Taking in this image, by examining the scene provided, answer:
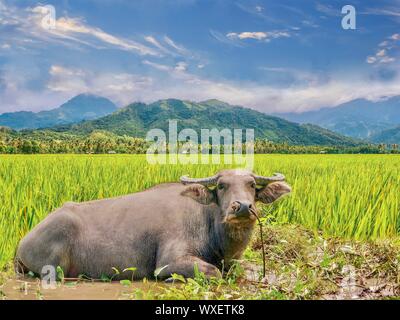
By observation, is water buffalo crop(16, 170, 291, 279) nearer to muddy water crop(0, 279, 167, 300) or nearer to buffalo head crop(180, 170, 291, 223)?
buffalo head crop(180, 170, 291, 223)

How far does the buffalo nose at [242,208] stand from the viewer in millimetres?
4203

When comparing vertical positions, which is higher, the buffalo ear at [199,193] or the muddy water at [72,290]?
the buffalo ear at [199,193]

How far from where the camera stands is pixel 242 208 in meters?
4.21

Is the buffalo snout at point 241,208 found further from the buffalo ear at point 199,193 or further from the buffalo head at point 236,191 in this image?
the buffalo ear at point 199,193

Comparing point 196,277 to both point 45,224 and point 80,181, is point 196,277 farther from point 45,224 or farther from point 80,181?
point 80,181

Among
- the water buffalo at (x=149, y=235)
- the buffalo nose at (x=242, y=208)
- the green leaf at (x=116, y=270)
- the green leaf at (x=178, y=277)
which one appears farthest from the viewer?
the water buffalo at (x=149, y=235)

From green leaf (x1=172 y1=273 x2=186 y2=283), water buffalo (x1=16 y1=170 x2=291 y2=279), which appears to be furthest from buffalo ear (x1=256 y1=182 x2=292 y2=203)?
green leaf (x1=172 y1=273 x2=186 y2=283)

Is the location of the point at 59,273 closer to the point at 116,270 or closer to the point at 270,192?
the point at 116,270

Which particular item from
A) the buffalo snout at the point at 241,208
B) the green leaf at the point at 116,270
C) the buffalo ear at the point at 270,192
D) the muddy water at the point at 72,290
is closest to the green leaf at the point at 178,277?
the muddy water at the point at 72,290

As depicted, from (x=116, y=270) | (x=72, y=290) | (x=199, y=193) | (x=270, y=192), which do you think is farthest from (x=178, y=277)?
(x=270, y=192)

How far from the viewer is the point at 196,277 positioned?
177 inches

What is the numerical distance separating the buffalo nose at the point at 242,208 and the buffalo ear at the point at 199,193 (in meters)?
0.71
